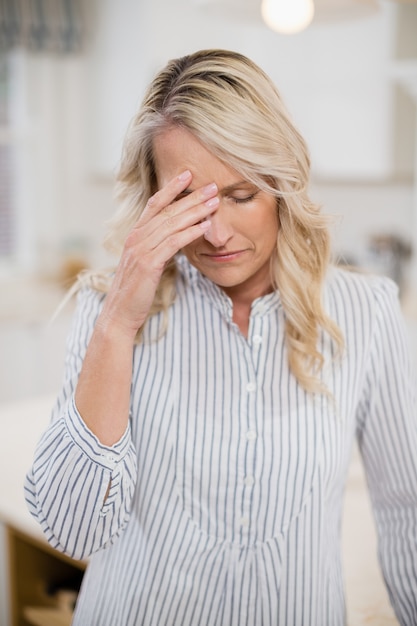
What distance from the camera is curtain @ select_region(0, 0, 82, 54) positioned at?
3.87m

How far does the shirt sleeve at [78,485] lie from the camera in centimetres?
105

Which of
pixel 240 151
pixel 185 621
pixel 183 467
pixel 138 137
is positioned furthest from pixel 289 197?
pixel 185 621

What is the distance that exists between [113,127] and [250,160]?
321 cm

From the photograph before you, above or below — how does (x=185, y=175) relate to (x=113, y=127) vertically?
below

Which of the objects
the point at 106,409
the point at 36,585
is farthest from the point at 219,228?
the point at 36,585

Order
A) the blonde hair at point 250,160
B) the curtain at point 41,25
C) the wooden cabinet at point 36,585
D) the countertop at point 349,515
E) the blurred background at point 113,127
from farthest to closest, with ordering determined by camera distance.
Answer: the curtain at point 41,25 → the blurred background at point 113,127 → the wooden cabinet at point 36,585 → the countertop at point 349,515 → the blonde hair at point 250,160

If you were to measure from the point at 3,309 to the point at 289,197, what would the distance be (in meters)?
3.17

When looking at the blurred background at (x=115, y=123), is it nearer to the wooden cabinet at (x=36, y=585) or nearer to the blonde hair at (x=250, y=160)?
the wooden cabinet at (x=36, y=585)

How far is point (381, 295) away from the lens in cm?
124

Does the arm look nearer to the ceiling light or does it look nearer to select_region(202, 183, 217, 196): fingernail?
select_region(202, 183, 217, 196): fingernail

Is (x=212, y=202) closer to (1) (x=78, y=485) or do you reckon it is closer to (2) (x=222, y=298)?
(2) (x=222, y=298)

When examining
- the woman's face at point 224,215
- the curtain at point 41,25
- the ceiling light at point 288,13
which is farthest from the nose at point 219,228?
the curtain at point 41,25

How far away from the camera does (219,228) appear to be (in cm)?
106

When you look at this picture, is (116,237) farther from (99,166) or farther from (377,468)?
(99,166)
